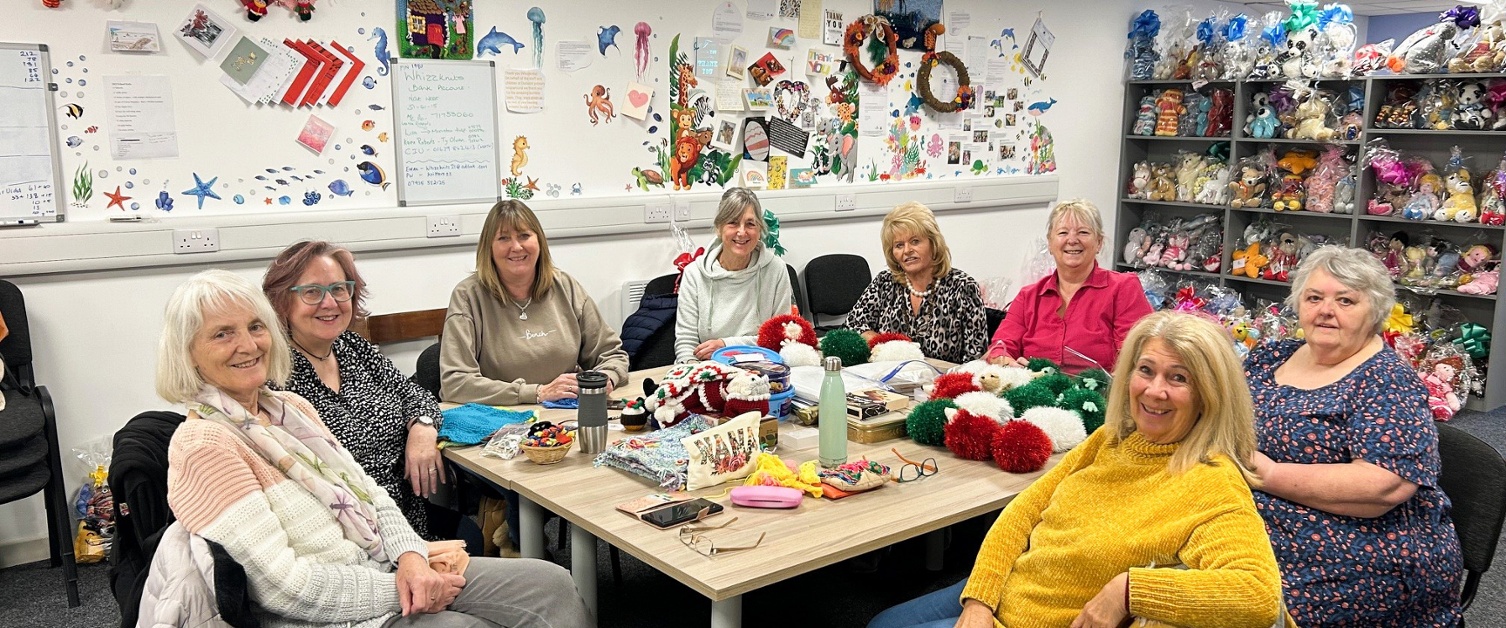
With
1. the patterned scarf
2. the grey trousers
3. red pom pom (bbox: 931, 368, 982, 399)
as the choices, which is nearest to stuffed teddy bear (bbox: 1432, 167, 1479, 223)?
red pom pom (bbox: 931, 368, 982, 399)

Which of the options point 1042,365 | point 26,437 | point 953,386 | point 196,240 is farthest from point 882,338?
point 26,437

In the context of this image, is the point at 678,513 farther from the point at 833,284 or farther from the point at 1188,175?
the point at 1188,175

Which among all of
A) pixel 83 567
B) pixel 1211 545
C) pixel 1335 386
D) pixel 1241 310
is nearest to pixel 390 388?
pixel 83 567

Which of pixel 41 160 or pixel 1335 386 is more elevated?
pixel 41 160

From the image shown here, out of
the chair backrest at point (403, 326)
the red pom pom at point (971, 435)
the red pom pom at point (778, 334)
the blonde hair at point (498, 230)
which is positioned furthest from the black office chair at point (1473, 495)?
the chair backrest at point (403, 326)

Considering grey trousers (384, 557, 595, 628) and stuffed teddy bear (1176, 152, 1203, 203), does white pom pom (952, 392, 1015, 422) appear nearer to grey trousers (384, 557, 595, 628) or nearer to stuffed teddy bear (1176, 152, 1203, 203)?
grey trousers (384, 557, 595, 628)

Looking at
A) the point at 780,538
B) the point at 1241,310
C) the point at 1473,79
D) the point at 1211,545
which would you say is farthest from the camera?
the point at 1241,310

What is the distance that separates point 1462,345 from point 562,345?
4.34 metres

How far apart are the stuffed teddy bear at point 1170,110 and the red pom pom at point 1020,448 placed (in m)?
4.23

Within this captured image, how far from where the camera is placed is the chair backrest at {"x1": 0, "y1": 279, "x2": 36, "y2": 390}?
10.4 feet

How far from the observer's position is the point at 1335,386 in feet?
7.38

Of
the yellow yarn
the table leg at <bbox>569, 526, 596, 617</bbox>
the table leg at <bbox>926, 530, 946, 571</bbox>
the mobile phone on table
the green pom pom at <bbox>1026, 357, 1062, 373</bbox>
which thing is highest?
the green pom pom at <bbox>1026, 357, 1062, 373</bbox>

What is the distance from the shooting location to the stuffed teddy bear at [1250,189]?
5867 millimetres

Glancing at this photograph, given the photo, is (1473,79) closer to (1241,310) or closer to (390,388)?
(1241,310)
